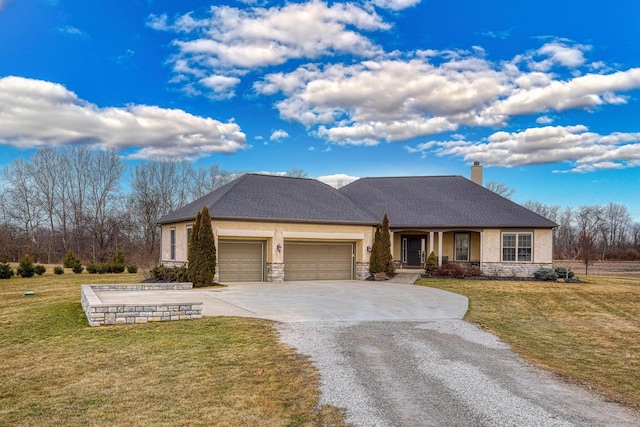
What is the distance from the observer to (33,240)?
1705 inches

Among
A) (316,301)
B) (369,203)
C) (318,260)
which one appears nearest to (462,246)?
(369,203)

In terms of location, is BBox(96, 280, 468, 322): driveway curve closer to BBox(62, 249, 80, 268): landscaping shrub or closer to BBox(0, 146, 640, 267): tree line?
BBox(62, 249, 80, 268): landscaping shrub

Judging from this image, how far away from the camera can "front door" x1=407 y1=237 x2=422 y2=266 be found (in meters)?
26.9

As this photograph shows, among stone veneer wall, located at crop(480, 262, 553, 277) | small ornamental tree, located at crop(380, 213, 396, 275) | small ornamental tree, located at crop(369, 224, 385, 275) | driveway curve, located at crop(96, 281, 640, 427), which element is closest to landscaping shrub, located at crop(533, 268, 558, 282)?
stone veneer wall, located at crop(480, 262, 553, 277)

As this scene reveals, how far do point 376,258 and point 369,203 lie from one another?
5454 millimetres

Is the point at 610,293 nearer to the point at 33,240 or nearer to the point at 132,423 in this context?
the point at 132,423

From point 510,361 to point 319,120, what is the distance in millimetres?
23584

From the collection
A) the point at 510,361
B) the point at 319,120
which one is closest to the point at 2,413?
the point at 510,361

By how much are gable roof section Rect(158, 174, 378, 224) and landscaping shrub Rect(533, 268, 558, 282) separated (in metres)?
8.72

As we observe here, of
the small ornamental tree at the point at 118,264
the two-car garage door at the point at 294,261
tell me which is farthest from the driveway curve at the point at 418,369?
the small ornamental tree at the point at 118,264

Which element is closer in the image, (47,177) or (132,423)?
(132,423)

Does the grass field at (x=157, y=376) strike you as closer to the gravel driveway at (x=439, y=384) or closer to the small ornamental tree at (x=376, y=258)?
the gravel driveway at (x=439, y=384)

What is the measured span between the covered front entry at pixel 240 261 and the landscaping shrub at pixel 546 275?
13749mm

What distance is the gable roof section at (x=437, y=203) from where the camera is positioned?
24453mm
